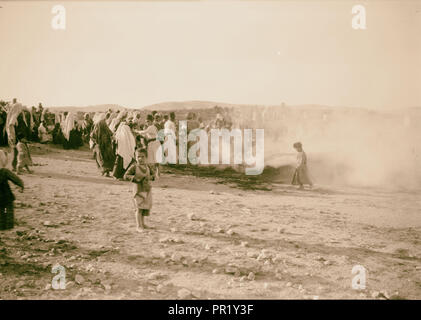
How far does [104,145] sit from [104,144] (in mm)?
25

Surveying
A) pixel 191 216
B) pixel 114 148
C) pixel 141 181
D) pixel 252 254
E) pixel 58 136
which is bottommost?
pixel 252 254

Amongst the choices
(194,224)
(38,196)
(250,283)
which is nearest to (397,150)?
(194,224)

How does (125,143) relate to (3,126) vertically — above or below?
below

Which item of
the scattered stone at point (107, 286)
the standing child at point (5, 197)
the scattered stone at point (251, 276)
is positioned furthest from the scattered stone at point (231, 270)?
the standing child at point (5, 197)

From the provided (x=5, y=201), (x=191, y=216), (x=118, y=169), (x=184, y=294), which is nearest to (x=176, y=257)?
(x=184, y=294)

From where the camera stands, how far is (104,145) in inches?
326

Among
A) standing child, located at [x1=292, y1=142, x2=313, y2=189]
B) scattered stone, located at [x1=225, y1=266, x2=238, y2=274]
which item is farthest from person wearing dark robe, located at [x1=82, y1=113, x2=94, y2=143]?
scattered stone, located at [x1=225, y1=266, x2=238, y2=274]

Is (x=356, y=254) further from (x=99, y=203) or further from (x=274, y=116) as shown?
(x=274, y=116)

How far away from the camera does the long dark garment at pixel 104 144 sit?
8242 millimetres

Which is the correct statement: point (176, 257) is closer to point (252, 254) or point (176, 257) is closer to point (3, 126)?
point (252, 254)

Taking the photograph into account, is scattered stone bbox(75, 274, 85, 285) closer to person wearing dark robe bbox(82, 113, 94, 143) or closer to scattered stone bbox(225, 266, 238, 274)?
scattered stone bbox(225, 266, 238, 274)

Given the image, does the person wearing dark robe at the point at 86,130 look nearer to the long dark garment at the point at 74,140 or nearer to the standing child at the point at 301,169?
the long dark garment at the point at 74,140

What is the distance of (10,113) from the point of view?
7.32m

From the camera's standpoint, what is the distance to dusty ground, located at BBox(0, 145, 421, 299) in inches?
150
